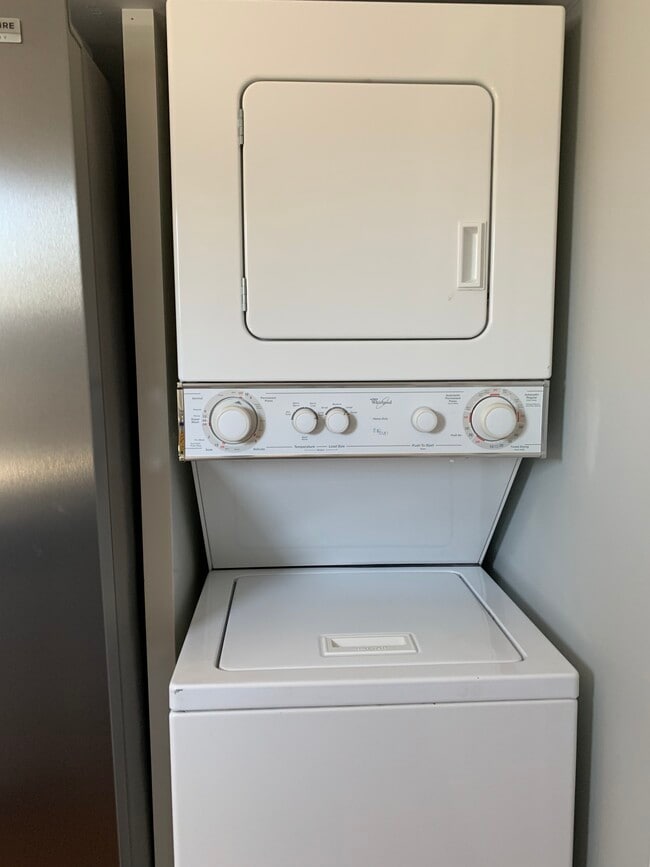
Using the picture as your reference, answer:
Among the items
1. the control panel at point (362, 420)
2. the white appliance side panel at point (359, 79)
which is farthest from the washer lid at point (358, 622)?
the white appliance side panel at point (359, 79)

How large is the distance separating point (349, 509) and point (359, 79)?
0.82m

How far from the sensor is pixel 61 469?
1079mm

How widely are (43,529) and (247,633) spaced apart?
0.41 metres

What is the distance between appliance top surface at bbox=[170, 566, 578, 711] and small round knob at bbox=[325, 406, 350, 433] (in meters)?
0.38

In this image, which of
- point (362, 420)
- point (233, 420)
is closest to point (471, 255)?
point (362, 420)

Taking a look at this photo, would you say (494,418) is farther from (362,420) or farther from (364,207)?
(364,207)

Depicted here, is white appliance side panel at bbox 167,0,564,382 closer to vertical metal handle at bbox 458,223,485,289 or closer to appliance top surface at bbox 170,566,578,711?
vertical metal handle at bbox 458,223,485,289

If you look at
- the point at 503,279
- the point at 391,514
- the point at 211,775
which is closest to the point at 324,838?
the point at 211,775

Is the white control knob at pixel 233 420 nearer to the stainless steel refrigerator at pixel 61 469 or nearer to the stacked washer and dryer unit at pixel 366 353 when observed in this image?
the stacked washer and dryer unit at pixel 366 353

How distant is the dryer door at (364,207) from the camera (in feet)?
3.74

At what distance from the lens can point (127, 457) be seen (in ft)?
4.16

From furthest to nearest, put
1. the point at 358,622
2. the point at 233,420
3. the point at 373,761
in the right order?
the point at 358,622, the point at 233,420, the point at 373,761

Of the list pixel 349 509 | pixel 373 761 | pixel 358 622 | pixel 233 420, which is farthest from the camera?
pixel 349 509

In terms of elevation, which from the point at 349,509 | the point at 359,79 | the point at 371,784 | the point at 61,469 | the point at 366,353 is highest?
the point at 359,79
